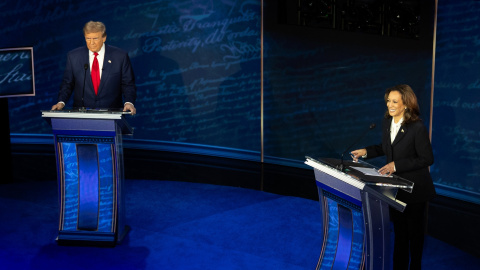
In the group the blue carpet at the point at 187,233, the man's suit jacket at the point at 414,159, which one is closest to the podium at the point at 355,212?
the man's suit jacket at the point at 414,159

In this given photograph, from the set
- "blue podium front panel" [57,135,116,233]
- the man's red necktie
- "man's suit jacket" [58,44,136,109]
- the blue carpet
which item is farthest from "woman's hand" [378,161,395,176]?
the man's red necktie

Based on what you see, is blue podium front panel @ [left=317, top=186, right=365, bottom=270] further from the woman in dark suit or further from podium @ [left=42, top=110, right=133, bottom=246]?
podium @ [left=42, top=110, right=133, bottom=246]

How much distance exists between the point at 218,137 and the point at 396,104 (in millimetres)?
3869

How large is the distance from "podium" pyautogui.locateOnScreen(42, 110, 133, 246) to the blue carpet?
0.14m

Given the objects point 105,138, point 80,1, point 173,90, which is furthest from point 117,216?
point 80,1

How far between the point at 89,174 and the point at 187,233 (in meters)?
0.92

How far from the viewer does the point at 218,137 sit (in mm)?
6594

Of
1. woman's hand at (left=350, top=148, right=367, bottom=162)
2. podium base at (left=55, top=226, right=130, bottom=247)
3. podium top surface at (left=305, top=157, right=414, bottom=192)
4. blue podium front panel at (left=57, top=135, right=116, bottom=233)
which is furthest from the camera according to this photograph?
podium base at (left=55, top=226, right=130, bottom=247)

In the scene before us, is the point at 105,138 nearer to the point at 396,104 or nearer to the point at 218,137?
the point at 396,104

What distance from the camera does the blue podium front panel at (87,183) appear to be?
11.8 ft

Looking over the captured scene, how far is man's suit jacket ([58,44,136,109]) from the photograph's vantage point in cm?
377

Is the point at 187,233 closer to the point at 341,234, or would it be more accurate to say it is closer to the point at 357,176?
the point at 341,234

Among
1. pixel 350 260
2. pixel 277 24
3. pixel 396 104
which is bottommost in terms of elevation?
pixel 350 260

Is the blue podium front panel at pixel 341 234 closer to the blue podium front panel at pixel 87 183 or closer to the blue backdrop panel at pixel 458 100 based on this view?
the blue podium front panel at pixel 87 183
